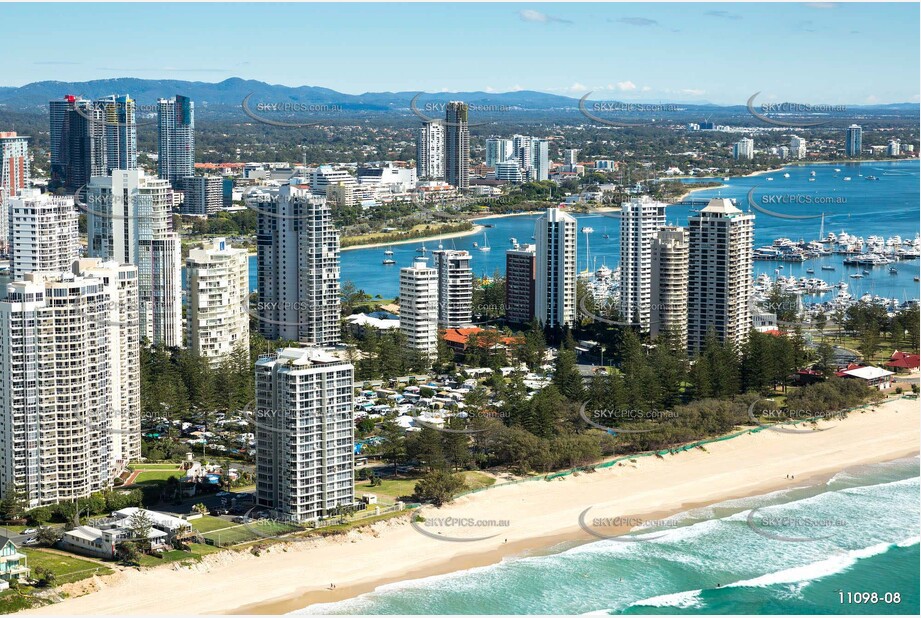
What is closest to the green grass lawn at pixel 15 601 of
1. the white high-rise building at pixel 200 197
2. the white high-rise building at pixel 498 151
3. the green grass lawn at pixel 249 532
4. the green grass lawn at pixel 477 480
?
the green grass lawn at pixel 249 532

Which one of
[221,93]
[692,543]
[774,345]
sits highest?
[221,93]

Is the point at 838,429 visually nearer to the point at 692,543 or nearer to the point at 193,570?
the point at 692,543

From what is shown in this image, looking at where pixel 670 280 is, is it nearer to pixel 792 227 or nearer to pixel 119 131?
pixel 792 227

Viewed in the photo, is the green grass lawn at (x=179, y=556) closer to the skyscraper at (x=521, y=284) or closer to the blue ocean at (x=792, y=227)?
the skyscraper at (x=521, y=284)

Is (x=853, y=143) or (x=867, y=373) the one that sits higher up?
(x=853, y=143)

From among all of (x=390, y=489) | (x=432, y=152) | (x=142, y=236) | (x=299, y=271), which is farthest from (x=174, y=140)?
(x=390, y=489)

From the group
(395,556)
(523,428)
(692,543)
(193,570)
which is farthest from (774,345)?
(193,570)
